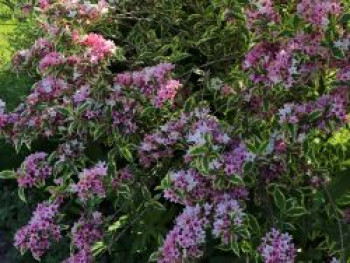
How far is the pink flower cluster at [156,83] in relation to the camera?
2744 millimetres

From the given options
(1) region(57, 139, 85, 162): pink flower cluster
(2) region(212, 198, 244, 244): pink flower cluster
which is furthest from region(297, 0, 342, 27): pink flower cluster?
(1) region(57, 139, 85, 162): pink flower cluster

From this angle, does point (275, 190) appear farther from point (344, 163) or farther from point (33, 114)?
point (33, 114)

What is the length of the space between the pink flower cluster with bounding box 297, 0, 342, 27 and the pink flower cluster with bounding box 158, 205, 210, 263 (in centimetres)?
85

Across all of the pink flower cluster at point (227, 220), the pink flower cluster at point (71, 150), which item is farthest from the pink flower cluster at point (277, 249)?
the pink flower cluster at point (71, 150)

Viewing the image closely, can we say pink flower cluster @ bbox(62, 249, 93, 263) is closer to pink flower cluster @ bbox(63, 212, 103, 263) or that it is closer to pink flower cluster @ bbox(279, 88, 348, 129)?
pink flower cluster @ bbox(63, 212, 103, 263)

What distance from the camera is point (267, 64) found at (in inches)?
100

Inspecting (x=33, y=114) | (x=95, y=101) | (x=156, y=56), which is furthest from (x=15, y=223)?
(x=156, y=56)

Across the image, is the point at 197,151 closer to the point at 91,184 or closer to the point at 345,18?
the point at 91,184

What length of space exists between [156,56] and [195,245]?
1.29 metres

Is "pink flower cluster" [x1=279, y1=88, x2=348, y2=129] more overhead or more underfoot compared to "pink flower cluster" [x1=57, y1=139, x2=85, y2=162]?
more overhead

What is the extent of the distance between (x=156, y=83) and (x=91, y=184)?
0.55m

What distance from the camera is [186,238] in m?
2.20

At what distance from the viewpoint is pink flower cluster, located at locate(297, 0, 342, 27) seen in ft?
8.12

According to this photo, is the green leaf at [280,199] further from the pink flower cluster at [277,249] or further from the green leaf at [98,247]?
the green leaf at [98,247]
